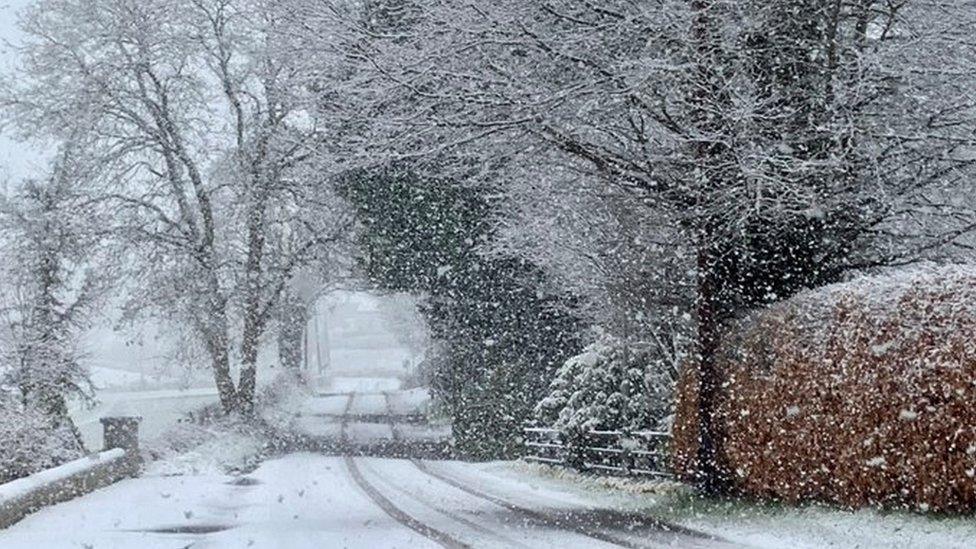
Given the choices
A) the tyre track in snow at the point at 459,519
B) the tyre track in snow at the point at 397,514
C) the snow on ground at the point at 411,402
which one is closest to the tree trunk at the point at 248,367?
the tyre track in snow at the point at 397,514

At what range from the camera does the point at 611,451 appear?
55.8 feet

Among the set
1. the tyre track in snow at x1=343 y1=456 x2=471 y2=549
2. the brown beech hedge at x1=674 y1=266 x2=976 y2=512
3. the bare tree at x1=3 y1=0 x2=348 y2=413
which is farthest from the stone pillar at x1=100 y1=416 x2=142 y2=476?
the brown beech hedge at x1=674 y1=266 x2=976 y2=512

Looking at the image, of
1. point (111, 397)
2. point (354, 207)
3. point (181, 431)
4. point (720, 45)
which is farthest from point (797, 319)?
point (111, 397)

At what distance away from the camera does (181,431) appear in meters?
24.6

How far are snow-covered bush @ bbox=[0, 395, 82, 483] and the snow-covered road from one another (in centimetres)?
→ 137

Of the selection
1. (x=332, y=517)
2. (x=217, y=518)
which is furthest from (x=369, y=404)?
(x=332, y=517)

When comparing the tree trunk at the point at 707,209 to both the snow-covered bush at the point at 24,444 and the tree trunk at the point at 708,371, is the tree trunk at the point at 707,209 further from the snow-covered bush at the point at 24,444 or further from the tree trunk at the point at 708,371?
the snow-covered bush at the point at 24,444

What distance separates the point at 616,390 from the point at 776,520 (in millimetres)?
7242

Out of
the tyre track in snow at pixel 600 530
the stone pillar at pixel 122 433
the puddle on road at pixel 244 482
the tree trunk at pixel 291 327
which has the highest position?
the tree trunk at pixel 291 327

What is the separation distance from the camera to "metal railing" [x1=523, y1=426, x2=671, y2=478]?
51.7 feet

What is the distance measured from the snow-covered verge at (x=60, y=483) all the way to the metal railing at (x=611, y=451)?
7.72 metres

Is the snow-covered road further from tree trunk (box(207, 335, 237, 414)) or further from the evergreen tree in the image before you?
tree trunk (box(207, 335, 237, 414))

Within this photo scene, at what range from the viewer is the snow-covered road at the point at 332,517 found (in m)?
10.2

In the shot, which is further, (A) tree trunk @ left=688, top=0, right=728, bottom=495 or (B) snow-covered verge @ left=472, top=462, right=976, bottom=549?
(A) tree trunk @ left=688, top=0, right=728, bottom=495
